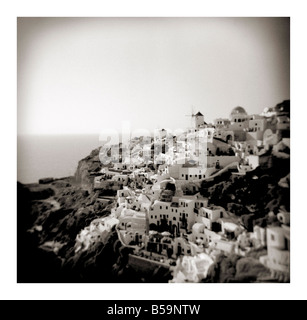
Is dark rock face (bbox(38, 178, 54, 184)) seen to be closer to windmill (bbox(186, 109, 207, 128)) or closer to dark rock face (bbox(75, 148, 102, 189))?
dark rock face (bbox(75, 148, 102, 189))

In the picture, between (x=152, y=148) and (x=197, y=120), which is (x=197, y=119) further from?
(x=152, y=148)

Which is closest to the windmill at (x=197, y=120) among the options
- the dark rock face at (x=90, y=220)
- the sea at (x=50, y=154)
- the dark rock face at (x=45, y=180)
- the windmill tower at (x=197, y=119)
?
the windmill tower at (x=197, y=119)

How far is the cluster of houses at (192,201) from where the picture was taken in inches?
174

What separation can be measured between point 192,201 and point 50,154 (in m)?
2.47

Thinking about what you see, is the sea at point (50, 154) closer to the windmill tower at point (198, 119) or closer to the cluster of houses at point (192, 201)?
the cluster of houses at point (192, 201)

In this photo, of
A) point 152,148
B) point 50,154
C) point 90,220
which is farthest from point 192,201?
point 50,154

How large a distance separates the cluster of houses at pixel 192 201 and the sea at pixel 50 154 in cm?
52

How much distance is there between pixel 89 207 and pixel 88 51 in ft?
8.77

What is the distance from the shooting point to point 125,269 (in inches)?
182

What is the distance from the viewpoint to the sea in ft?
15.4

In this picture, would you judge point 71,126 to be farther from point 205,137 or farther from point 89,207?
point 205,137

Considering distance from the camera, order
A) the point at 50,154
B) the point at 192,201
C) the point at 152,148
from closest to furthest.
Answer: the point at 192,201 → the point at 50,154 → the point at 152,148

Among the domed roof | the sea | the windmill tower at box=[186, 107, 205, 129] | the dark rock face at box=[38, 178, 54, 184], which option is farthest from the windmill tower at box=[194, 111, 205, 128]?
the dark rock face at box=[38, 178, 54, 184]

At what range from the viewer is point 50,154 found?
15.5 feet
